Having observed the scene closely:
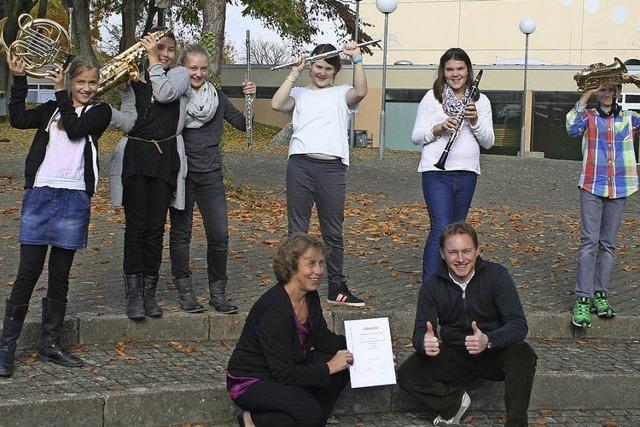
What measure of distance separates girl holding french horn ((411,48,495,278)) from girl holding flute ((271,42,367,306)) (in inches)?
21.8

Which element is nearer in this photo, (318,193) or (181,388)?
(181,388)

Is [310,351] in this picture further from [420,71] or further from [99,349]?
[420,71]

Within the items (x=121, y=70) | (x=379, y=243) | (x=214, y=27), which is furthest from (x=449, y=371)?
(x=214, y=27)

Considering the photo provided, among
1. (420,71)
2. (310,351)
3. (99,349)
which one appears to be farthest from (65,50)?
(420,71)

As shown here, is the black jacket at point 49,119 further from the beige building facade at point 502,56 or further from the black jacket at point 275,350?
the beige building facade at point 502,56

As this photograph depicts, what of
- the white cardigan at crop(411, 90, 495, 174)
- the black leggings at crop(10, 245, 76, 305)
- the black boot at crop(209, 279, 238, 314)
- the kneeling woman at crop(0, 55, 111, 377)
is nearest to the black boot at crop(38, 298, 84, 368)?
the kneeling woman at crop(0, 55, 111, 377)

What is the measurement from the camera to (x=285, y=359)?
527 centimetres

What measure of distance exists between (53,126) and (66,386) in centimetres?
155

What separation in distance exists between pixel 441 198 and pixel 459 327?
1481mm

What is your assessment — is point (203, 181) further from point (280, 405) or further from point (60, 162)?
point (280, 405)

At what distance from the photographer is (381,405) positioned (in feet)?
19.7

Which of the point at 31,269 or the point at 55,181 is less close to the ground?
the point at 55,181

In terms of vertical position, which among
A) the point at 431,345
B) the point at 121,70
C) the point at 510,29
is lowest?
the point at 431,345

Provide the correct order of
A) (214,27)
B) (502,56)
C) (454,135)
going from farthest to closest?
(502,56), (214,27), (454,135)
